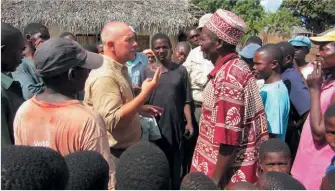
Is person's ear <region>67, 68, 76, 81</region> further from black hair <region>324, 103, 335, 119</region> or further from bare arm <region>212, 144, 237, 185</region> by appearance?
black hair <region>324, 103, 335, 119</region>

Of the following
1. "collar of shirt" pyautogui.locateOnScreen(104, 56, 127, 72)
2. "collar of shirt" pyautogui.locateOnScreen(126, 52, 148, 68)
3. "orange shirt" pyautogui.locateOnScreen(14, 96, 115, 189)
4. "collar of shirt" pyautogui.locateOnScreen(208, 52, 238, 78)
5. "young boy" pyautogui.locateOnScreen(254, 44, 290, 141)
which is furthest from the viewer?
"collar of shirt" pyautogui.locateOnScreen(126, 52, 148, 68)

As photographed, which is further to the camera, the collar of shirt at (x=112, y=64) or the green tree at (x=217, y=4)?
the green tree at (x=217, y=4)

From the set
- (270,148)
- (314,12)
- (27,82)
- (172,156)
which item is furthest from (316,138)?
(314,12)

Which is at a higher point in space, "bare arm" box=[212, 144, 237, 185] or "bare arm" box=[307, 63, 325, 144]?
"bare arm" box=[307, 63, 325, 144]

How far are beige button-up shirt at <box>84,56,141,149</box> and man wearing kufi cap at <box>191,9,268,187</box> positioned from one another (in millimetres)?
540

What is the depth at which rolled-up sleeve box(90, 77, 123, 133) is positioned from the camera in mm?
2840

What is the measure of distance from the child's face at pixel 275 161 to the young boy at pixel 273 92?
1.49ft

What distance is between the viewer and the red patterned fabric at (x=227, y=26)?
8.64 ft

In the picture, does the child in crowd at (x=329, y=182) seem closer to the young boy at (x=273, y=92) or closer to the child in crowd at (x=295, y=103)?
the young boy at (x=273, y=92)

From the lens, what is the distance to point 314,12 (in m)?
25.0

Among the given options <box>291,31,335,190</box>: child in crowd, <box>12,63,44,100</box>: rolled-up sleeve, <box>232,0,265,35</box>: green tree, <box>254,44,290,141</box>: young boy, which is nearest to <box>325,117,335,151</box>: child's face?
<box>291,31,335,190</box>: child in crowd

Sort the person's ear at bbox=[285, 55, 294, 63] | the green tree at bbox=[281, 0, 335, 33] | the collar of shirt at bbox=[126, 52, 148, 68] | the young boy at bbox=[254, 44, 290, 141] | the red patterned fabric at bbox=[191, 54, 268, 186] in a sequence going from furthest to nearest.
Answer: the green tree at bbox=[281, 0, 335, 33] < the collar of shirt at bbox=[126, 52, 148, 68] < the person's ear at bbox=[285, 55, 294, 63] < the young boy at bbox=[254, 44, 290, 141] < the red patterned fabric at bbox=[191, 54, 268, 186]

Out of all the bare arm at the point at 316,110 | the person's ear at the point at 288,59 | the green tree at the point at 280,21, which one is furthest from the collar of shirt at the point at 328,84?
the green tree at the point at 280,21

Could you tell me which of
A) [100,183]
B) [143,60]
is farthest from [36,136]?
[143,60]
